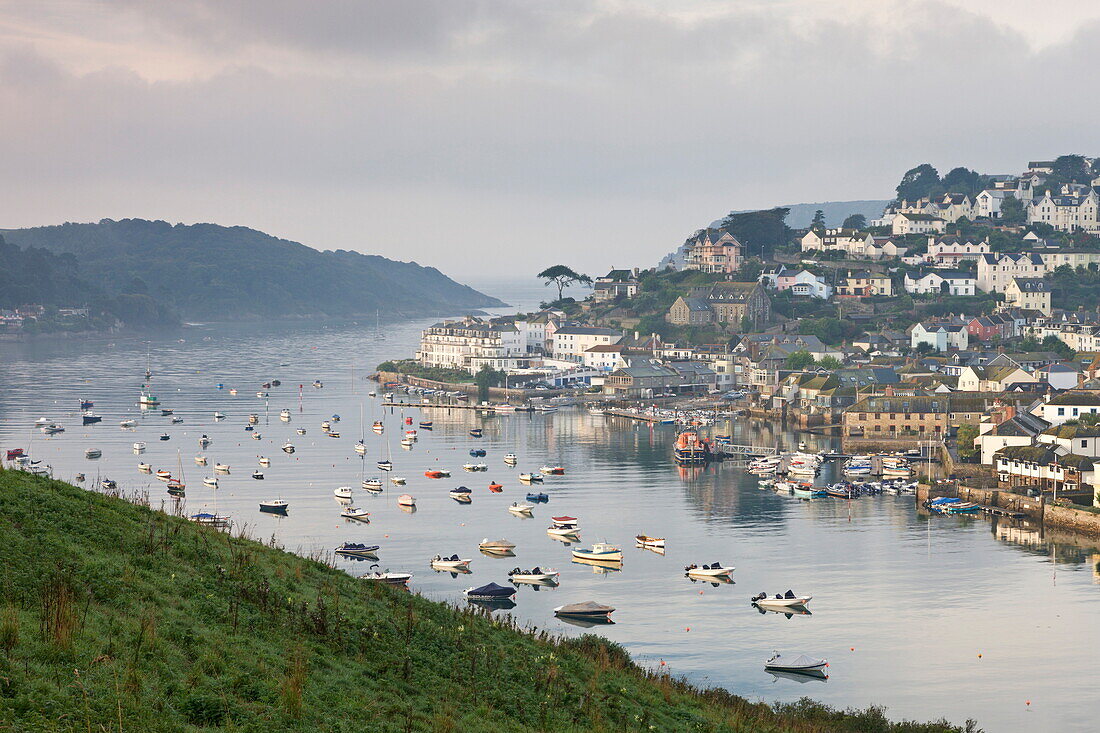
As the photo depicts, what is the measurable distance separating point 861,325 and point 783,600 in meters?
55.5

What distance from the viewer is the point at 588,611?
2570 centimetres

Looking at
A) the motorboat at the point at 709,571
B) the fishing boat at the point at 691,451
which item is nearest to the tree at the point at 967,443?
the fishing boat at the point at 691,451

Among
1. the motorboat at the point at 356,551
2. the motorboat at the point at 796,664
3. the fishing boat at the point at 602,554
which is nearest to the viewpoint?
the motorboat at the point at 796,664

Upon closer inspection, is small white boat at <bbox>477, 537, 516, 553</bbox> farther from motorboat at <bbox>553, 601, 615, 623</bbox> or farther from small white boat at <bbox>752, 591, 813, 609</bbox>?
small white boat at <bbox>752, 591, 813, 609</bbox>

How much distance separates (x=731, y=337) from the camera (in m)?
80.0

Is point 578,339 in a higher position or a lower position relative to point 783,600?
higher

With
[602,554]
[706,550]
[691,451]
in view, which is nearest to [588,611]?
[602,554]

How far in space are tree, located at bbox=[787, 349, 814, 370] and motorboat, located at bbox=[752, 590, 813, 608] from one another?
4256 centimetres

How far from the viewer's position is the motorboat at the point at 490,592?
1075 inches

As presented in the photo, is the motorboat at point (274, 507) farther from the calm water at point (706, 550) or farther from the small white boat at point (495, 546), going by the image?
the small white boat at point (495, 546)

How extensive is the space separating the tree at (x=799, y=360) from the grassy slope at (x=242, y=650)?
54997mm

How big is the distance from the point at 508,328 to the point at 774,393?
2672 centimetres

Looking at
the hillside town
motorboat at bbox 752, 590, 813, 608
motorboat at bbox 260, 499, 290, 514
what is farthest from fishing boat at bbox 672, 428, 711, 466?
motorboat at bbox 752, 590, 813, 608

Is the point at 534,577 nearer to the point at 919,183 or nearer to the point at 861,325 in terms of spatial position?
the point at 861,325
